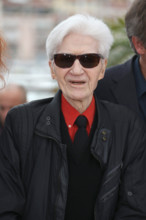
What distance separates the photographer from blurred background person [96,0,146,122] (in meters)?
2.39

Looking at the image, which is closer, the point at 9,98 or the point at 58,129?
the point at 58,129

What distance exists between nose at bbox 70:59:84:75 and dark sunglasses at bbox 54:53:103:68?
0.01 metres

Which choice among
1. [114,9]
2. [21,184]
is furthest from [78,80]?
[114,9]

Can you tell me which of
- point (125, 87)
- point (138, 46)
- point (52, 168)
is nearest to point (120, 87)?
point (125, 87)

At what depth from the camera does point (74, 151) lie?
76.5 inches

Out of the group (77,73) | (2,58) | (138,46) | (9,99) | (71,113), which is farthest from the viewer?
(9,99)

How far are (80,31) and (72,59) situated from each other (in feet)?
0.49

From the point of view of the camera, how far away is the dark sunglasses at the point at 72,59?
1881 mm

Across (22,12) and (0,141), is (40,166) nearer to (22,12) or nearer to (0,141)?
(0,141)

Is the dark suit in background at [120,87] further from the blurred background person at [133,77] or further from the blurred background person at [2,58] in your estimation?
the blurred background person at [2,58]

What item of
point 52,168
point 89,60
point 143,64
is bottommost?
point 52,168

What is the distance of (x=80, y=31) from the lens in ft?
6.18

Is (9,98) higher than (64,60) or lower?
lower

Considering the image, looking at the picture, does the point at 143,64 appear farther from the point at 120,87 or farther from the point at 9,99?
the point at 9,99
